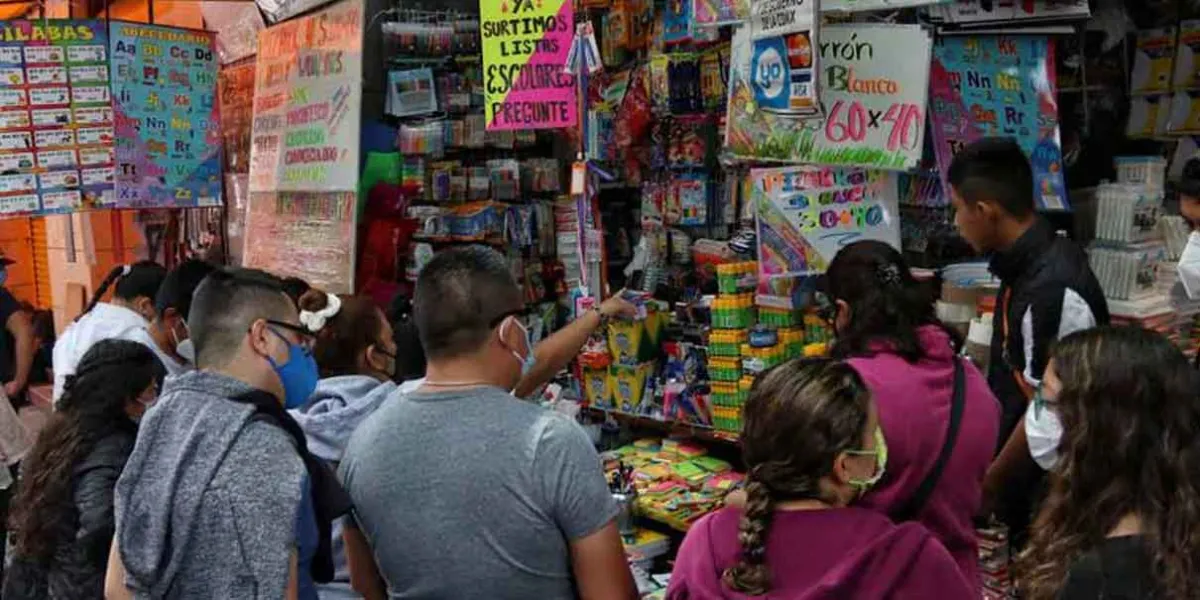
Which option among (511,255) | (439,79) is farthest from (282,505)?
(439,79)

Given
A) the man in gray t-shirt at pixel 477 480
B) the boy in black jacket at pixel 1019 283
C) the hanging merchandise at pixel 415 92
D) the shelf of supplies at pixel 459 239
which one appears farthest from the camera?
the hanging merchandise at pixel 415 92

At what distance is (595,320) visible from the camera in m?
3.74

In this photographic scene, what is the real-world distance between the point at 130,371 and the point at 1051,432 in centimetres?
272

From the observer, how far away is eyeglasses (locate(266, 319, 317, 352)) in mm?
2592

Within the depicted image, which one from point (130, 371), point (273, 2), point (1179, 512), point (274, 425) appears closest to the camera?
point (1179, 512)

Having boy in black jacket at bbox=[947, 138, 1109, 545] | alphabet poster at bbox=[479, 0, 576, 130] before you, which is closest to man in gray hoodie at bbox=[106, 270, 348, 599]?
boy in black jacket at bbox=[947, 138, 1109, 545]

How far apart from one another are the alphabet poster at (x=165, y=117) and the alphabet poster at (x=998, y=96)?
192 inches

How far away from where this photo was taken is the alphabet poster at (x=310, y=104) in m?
5.86

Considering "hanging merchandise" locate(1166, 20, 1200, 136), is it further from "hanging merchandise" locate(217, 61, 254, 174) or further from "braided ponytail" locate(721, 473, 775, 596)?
"hanging merchandise" locate(217, 61, 254, 174)

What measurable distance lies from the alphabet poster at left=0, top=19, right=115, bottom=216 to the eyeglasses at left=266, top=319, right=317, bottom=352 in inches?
175

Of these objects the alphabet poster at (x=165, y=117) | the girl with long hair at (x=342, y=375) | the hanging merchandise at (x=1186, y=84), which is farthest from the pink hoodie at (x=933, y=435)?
the alphabet poster at (x=165, y=117)

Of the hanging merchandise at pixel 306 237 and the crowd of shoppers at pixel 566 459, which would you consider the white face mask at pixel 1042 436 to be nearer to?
the crowd of shoppers at pixel 566 459

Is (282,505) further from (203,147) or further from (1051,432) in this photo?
(203,147)

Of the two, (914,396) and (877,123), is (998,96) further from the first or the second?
(914,396)
